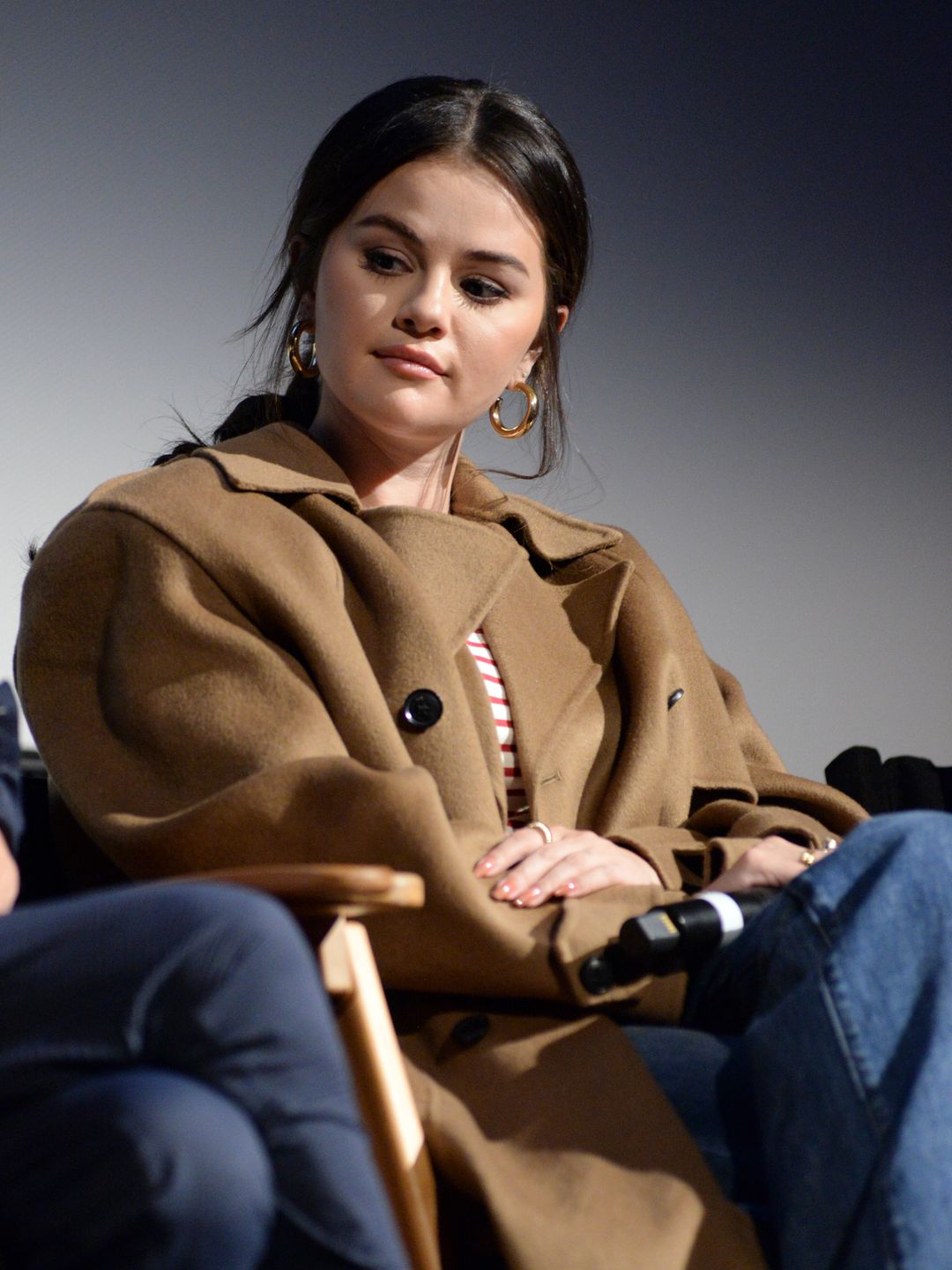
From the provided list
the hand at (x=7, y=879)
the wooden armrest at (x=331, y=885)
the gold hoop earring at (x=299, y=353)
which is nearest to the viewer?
the wooden armrest at (x=331, y=885)

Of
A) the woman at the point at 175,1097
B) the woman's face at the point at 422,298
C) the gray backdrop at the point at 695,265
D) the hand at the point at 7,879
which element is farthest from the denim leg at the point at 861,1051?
the gray backdrop at the point at 695,265

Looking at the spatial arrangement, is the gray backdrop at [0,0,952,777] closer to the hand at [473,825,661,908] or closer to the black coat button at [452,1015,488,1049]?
the hand at [473,825,661,908]

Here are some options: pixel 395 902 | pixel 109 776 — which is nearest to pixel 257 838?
pixel 109 776

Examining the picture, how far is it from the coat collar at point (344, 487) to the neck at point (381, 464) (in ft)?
0.20

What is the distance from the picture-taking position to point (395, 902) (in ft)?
2.50

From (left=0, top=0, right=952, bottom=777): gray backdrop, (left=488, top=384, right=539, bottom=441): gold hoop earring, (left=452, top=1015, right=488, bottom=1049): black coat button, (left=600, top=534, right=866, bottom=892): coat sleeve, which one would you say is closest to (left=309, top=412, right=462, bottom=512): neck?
(left=488, top=384, right=539, bottom=441): gold hoop earring

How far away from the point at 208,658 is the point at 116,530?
0.16 meters

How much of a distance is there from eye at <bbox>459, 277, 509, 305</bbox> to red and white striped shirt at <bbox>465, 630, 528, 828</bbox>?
0.33 meters

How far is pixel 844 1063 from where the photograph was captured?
884 mm

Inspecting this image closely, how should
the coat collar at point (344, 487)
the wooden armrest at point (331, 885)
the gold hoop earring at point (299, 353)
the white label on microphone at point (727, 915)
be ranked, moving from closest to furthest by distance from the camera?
the wooden armrest at point (331, 885), the white label on microphone at point (727, 915), the coat collar at point (344, 487), the gold hoop earring at point (299, 353)

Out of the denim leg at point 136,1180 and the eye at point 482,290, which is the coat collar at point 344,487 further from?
the denim leg at point 136,1180

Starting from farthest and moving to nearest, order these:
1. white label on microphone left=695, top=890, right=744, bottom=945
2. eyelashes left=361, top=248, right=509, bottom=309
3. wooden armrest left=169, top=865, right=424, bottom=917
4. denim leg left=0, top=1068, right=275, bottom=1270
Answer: eyelashes left=361, top=248, right=509, bottom=309
white label on microphone left=695, top=890, right=744, bottom=945
wooden armrest left=169, top=865, right=424, bottom=917
denim leg left=0, top=1068, right=275, bottom=1270

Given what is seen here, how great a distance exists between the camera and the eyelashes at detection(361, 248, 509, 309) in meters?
1.44

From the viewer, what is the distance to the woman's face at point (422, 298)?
143cm
